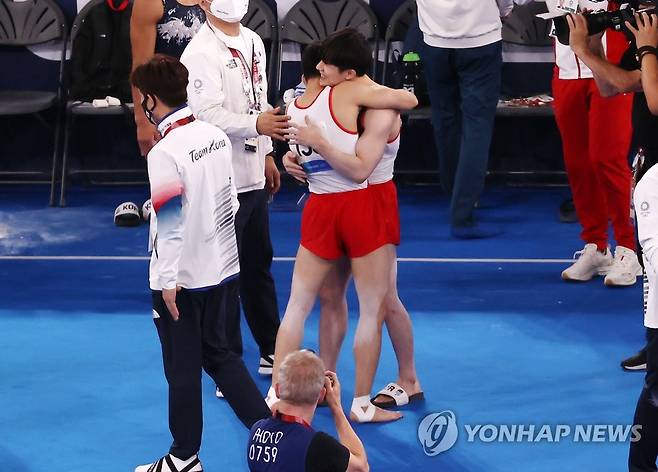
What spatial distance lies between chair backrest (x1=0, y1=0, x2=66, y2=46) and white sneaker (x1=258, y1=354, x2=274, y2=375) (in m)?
4.70

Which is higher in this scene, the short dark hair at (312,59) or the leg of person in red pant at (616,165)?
the short dark hair at (312,59)

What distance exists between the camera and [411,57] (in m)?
9.27

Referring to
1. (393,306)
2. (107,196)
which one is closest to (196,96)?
(393,306)

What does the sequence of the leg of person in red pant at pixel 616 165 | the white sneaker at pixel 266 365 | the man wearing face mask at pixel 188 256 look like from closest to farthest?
the man wearing face mask at pixel 188 256 → the white sneaker at pixel 266 365 → the leg of person in red pant at pixel 616 165

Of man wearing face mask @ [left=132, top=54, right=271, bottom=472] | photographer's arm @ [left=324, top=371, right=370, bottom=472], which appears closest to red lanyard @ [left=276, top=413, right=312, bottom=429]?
photographer's arm @ [left=324, top=371, right=370, bottom=472]

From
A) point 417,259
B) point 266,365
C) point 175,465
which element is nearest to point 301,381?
point 175,465

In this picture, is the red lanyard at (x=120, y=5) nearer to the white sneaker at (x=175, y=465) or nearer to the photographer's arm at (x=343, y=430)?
the white sneaker at (x=175, y=465)

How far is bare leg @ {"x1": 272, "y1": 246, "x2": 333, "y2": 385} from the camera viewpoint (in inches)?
202

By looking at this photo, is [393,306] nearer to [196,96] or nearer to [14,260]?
[196,96]

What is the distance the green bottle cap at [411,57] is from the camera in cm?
925

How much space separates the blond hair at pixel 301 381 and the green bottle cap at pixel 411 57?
18.9ft

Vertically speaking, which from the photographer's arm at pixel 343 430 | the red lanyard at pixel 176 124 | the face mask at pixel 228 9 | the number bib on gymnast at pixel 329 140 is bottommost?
the photographer's arm at pixel 343 430

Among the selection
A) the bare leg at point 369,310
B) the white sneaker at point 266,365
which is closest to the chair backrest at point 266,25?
the white sneaker at point 266,365

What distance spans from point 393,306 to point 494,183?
15.6 ft
